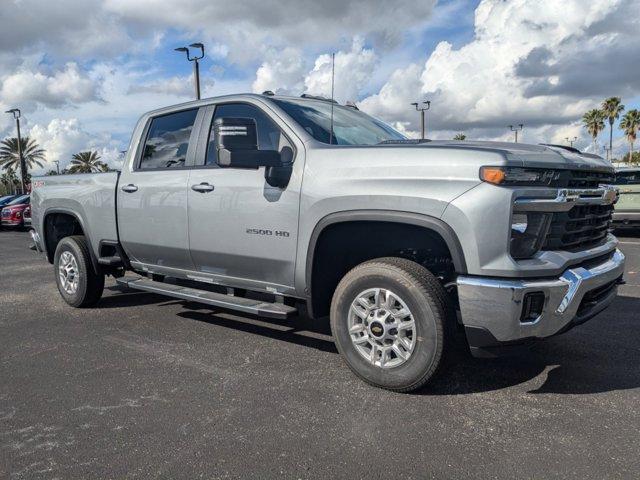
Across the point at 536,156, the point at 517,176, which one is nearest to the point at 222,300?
the point at 517,176

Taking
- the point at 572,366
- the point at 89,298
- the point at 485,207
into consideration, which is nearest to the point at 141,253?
the point at 89,298

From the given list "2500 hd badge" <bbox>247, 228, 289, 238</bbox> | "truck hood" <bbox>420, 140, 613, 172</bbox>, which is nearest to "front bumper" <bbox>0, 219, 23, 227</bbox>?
"2500 hd badge" <bbox>247, 228, 289, 238</bbox>

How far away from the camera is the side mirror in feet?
12.3

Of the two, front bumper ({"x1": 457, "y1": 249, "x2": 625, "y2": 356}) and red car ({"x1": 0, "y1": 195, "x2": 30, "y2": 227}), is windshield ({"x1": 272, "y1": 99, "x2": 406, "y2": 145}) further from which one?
red car ({"x1": 0, "y1": 195, "x2": 30, "y2": 227})

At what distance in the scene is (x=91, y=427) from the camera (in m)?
3.09

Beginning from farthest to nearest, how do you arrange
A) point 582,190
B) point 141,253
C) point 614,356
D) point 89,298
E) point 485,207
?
point 89,298 → point 141,253 → point 614,356 → point 582,190 → point 485,207

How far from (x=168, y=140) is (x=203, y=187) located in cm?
94

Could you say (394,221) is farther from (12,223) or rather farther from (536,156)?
(12,223)

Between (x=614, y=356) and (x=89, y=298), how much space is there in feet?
16.6

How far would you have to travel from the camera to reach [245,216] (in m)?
4.12

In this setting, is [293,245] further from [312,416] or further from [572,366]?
[572,366]

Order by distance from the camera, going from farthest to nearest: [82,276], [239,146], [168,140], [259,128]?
[82,276] → [168,140] → [259,128] → [239,146]

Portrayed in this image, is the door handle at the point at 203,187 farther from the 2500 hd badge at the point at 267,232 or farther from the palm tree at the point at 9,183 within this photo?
the palm tree at the point at 9,183

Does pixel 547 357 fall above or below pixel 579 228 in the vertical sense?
below
